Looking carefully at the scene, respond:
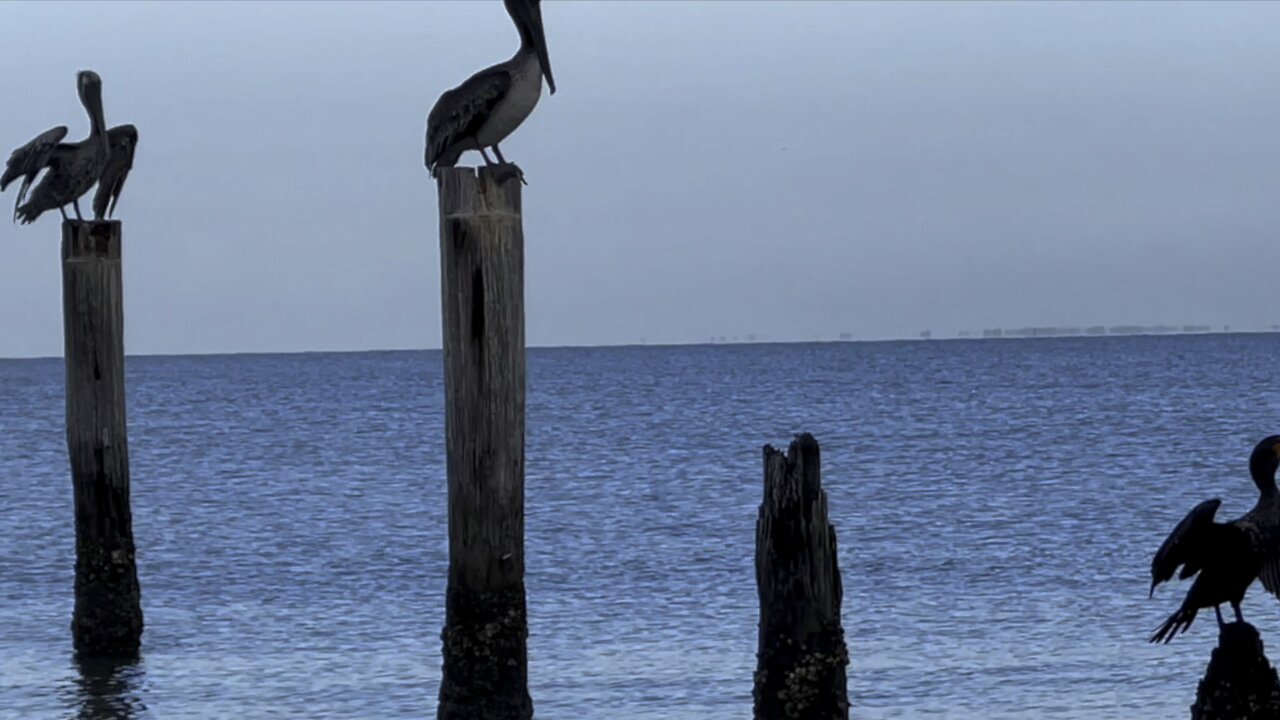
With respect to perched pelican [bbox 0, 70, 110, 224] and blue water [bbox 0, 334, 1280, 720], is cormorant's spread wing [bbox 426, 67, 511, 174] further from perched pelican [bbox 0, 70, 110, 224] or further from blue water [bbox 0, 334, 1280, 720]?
perched pelican [bbox 0, 70, 110, 224]

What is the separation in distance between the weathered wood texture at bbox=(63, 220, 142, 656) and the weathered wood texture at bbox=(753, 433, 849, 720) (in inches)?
244

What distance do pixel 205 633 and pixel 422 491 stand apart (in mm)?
19282

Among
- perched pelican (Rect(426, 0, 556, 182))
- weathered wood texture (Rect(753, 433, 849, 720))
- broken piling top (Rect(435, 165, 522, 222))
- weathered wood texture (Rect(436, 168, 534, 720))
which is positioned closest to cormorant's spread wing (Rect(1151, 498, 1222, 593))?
weathered wood texture (Rect(753, 433, 849, 720))

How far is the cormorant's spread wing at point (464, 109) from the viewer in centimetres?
1091

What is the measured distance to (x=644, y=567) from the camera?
22.8 metres

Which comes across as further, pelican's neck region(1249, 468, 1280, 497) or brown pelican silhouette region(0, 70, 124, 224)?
brown pelican silhouette region(0, 70, 124, 224)

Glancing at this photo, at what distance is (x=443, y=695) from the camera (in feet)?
35.3

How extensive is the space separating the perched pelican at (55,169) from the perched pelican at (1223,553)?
9.77m

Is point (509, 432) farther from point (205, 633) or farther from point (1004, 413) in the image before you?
point (1004, 413)

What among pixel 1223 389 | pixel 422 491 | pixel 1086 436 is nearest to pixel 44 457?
pixel 422 491

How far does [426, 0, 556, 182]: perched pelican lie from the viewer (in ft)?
35.9

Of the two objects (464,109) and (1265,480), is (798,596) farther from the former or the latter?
(464,109)

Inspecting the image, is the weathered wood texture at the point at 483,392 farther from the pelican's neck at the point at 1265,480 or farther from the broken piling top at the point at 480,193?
the pelican's neck at the point at 1265,480

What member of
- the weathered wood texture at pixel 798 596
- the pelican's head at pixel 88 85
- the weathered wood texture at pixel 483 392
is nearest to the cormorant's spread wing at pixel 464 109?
the weathered wood texture at pixel 483 392
